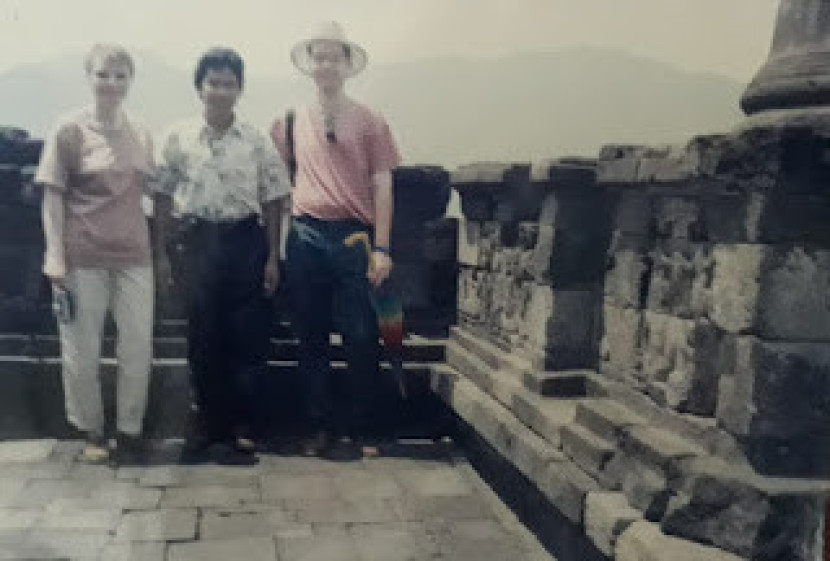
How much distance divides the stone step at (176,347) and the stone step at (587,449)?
1.82 m

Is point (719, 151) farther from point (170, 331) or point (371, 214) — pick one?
point (170, 331)

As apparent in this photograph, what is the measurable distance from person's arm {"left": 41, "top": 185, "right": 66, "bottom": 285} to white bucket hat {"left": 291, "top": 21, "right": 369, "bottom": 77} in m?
1.50

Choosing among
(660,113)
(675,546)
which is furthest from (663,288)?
(660,113)

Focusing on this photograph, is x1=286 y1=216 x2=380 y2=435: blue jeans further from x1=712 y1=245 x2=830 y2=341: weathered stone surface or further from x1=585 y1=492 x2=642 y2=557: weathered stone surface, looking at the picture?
x1=712 y1=245 x2=830 y2=341: weathered stone surface

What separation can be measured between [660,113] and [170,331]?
242 ft

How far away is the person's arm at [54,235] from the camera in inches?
185

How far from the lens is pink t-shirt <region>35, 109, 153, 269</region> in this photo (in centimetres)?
473

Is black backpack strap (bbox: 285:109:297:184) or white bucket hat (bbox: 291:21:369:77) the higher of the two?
white bucket hat (bbox: 291:21:369:77)

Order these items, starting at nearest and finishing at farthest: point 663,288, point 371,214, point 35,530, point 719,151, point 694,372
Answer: point 719,151 < point 694,372 < point 663,288 < point 35,530 < point 371,214

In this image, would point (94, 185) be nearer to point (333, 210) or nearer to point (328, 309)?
point (333, 210)

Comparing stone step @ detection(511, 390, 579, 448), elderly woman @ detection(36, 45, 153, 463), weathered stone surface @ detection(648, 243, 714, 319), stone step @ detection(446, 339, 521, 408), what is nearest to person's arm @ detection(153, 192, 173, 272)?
elderly woman @ detection(36, 45, 153, 463)

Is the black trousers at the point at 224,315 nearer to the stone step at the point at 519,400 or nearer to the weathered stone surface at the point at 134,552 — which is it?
the stone step at the point at 519,400

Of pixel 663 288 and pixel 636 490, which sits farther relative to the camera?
pixel 663 288

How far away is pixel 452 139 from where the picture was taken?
7281 cm
